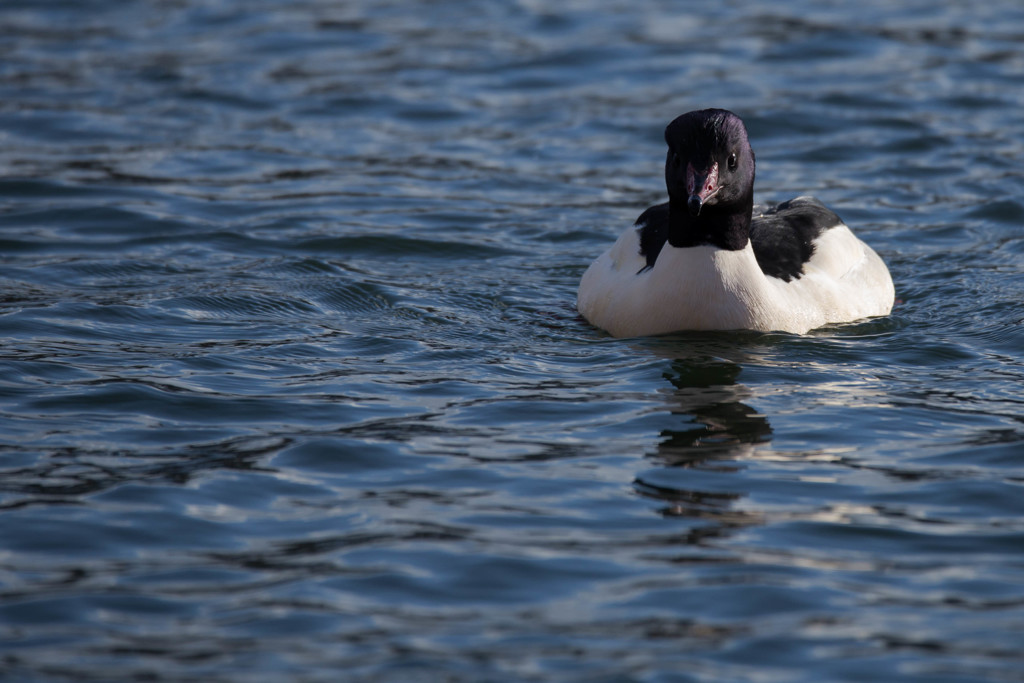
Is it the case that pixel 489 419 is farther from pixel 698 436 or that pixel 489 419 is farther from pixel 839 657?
pixel 839 657

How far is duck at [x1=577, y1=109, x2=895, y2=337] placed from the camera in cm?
843

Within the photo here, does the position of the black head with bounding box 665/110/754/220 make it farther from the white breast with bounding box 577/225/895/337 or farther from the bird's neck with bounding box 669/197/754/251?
the white breast with bounding box 577/225/895/337

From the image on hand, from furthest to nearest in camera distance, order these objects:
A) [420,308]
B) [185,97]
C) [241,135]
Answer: [185,97], [241,135], [420,308]

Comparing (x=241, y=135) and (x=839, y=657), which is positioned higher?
(x=241, y=135)

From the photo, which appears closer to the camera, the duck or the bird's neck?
the duck

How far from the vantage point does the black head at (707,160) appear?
831 cm

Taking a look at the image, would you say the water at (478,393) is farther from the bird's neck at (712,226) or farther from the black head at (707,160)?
the black head at (707,160)

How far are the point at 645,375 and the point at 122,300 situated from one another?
3.67 metres

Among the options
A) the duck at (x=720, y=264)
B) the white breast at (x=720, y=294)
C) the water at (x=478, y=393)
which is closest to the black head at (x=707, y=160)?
the duck at (x=720, y=264)

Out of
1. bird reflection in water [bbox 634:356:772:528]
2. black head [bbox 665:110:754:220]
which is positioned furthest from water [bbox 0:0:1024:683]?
black head [bbox 665:110:754:220]

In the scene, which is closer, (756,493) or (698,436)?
(756,493)

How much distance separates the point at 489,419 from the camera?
760 cm

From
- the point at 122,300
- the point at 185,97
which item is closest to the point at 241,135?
the point at 185,97

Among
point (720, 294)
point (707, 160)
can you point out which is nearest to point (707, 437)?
point (720, 294)
